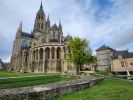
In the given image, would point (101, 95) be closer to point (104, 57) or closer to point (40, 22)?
point (104, 57)

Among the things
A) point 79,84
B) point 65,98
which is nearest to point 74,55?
point 79,84

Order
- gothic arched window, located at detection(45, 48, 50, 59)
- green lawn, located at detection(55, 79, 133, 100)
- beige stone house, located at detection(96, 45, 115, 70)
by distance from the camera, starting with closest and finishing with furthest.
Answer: green lawn, located at detection(55, 79, 133, 100), beige stone house, located at detection(96, 45, 115, 70), gothic arched window, located at detection(45, 48, 50, 59)

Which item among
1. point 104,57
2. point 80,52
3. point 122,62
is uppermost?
point 80,52

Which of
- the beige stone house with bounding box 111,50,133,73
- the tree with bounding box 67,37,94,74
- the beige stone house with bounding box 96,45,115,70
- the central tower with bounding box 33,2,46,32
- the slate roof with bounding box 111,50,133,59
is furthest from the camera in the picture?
the central tower with bounding box 33,2,46,32

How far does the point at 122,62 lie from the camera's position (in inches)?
2186

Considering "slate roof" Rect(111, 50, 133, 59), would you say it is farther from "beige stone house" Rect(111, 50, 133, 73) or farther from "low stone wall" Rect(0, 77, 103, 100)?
"low stone wall" Rect(0, 77, 103, 100)

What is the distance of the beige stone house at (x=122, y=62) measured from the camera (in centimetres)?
5418

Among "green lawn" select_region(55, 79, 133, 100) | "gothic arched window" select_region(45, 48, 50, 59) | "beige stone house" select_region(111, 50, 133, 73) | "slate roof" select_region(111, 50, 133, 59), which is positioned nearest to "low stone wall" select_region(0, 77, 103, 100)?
"green lawn" select_region(55, 79, 133, 100)

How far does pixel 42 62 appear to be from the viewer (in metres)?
71.6

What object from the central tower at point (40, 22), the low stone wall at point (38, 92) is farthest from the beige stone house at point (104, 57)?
the central tower at point (40, 22)

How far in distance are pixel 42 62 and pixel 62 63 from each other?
9428mm

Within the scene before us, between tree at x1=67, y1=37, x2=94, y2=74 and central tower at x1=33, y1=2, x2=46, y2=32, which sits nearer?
tree at x1=67, y1=37, x2=94, y2=74

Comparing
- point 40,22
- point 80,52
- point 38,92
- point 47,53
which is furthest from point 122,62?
point 40,22

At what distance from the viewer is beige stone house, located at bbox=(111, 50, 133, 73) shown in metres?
54.2
